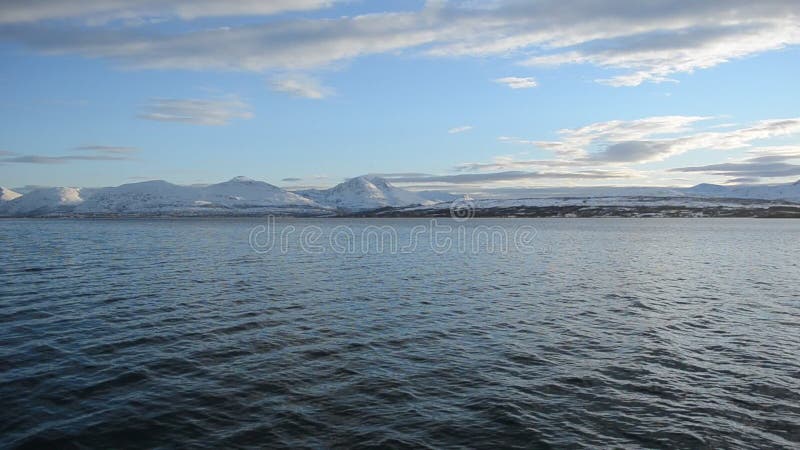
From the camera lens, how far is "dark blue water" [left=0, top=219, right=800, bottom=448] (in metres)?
17.6

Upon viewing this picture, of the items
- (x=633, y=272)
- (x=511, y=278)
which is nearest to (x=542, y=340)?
(x=511, y=278)

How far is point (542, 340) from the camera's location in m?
29.5

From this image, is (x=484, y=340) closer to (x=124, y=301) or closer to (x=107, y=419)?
(x=107, y=419)

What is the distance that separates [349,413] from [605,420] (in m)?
9.54

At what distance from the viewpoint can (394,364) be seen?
24.9m

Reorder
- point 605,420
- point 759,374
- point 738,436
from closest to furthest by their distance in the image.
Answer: point 738,436
point 605,420
point 759,374

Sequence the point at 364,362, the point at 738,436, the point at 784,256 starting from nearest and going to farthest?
the point at 738,436, the point at 364,362, the point at 784,256

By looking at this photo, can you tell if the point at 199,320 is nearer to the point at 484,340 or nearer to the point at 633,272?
the point at 484,340

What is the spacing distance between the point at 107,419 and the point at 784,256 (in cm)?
9959

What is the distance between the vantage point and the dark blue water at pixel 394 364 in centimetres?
1758

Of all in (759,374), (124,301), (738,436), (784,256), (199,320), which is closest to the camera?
(738,436)

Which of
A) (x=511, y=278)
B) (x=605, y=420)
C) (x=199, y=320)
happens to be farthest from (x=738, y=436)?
(x=511, y=278)

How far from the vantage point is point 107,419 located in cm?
1808

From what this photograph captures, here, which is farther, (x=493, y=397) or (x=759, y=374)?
(x=759, y=374)
